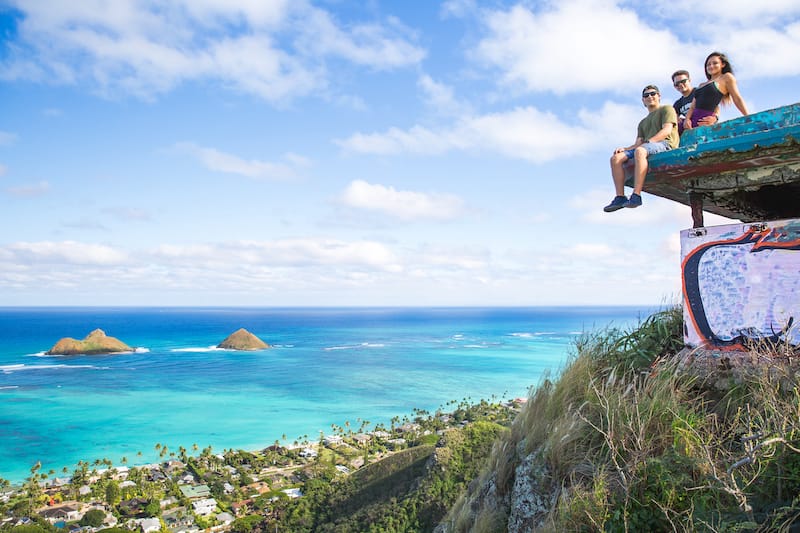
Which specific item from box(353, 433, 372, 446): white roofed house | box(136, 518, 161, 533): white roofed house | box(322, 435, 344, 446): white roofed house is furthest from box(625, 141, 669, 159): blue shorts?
box(322, 435, 344, 446): white roofed house

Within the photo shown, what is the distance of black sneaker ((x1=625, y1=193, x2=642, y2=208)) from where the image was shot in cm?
565

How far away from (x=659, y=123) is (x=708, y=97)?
603mm

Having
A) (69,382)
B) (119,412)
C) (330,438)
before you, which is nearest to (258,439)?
(330,438)

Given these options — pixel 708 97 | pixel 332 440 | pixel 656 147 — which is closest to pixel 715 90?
pixel 708 97

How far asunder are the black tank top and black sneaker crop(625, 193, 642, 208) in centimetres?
140

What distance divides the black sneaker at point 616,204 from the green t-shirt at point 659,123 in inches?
31.6

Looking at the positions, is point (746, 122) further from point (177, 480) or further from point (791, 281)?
point (177, 480)

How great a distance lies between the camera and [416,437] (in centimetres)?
4284

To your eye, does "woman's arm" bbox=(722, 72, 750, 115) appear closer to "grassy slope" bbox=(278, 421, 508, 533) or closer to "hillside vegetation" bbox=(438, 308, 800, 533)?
"hillside vegetation" bbox=(438, 308, 800, 533)

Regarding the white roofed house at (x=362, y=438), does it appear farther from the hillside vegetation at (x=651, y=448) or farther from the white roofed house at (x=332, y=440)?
the hillside vegetation at (x=651, y=448)

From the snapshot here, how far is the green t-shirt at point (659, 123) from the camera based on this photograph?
585cm

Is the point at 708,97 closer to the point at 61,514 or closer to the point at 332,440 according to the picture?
the point at 61,514

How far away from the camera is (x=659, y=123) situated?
595cm

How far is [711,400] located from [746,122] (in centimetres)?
276
